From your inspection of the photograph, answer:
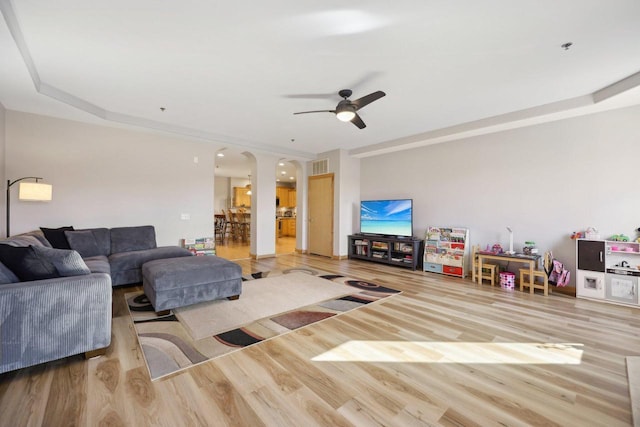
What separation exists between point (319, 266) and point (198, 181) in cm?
306

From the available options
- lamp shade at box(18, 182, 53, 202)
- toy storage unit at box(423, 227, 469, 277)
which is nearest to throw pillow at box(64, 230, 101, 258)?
lamp shade at box(18, 182, 53, 202)

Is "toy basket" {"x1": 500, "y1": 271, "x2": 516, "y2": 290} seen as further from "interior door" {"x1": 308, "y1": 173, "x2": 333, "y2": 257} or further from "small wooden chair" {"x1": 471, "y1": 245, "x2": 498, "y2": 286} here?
"interior door" {"x1": 308, "y1": 173, "x2": 333, "y2": 257}

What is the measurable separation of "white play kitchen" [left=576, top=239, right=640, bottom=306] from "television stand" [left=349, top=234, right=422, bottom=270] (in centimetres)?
236

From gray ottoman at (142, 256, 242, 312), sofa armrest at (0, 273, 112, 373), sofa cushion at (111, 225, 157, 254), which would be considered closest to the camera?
sofa armrest at (0, 273, 112, 373)

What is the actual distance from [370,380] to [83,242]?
→ 171 inches

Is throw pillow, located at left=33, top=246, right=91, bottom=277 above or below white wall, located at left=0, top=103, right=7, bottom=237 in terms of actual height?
below

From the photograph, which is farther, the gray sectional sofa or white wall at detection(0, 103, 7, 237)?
white wall at detection(0, 103, 7, 237)

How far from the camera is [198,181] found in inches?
220

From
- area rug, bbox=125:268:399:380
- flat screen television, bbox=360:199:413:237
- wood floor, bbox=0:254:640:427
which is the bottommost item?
wood floor, bbox=0:254:640:427

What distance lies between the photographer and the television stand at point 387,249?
5430 mm

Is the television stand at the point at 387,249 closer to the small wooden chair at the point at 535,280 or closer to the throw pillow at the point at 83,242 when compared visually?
the small wooden chair at the point at 535,280

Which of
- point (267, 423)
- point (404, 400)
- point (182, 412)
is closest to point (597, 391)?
point (404, 400)

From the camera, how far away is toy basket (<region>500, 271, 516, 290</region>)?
412 centimetres

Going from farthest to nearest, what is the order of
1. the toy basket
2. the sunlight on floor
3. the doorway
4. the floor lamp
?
the doorway < the toy basket < the floor lamp < the sunlight on floor
